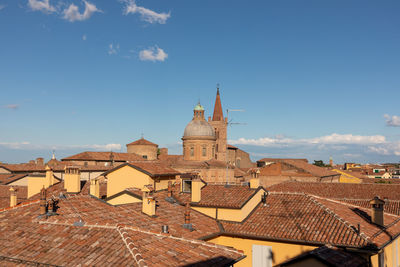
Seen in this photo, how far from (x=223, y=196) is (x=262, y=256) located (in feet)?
14.0

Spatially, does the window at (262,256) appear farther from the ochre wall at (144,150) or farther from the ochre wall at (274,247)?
the ochre wall at (144,150)

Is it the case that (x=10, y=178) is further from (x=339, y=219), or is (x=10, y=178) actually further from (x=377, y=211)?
(x=377, y=211)

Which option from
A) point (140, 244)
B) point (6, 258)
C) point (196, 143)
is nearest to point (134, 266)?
point (140, 244)

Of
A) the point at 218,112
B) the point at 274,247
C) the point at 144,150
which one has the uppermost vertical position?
the point at 218,112

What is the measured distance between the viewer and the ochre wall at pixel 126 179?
21453 mm

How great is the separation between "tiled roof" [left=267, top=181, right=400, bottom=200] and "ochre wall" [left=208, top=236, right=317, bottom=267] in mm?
15565

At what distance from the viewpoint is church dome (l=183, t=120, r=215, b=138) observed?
51.3m

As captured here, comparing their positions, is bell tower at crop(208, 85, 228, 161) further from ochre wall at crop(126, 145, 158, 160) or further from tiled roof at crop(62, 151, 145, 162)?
tiled roof at crop(62, 151, 145, 162)

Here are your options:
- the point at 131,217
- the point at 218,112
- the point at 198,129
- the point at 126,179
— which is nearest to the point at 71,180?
the point at 126,179

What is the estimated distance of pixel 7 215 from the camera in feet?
48.7

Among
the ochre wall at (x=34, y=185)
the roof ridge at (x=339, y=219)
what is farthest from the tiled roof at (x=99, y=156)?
the roof ridge at (x=339, y=219)

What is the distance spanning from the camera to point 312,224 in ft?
52.4

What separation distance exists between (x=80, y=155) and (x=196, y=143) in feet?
79.3

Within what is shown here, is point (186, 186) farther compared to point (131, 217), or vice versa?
point (186, 186)
